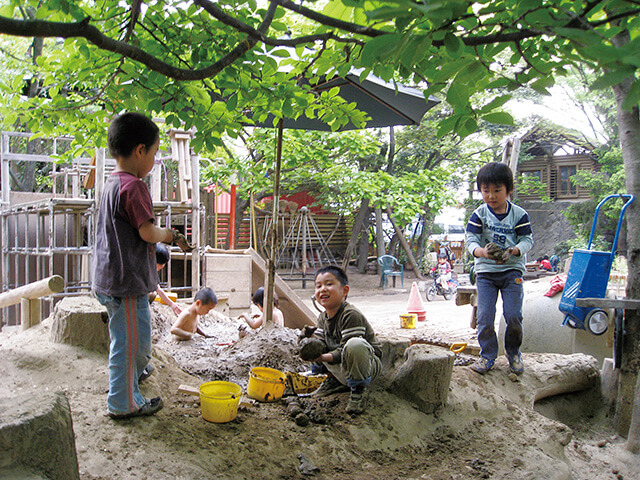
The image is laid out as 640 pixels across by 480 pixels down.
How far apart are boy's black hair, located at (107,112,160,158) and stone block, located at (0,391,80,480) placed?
134cm

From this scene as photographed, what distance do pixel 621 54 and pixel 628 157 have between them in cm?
266

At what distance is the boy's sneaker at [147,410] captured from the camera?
2496 mm

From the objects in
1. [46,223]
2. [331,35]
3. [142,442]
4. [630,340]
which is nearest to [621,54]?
[331,35]

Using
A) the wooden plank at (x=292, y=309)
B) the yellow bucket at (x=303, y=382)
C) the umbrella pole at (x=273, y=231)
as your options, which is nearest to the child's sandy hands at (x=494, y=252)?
the yellow bucket at (x=303, y=382)

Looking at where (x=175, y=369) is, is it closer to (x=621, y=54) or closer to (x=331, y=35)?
(x=331, y=35)

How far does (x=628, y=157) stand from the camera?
343 cm

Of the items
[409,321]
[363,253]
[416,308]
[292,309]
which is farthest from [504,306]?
[363,253]

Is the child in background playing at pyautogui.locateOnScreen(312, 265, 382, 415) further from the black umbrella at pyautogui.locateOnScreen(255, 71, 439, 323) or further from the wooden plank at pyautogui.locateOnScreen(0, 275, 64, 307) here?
the wooden plank at pyautogui.locateOnScreen(0, 275, 64, 307)

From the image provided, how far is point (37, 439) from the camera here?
160cm

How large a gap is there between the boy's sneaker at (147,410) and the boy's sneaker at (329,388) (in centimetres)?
115

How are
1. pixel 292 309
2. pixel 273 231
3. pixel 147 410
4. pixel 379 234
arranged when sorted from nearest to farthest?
pixel 147 410 → pixel 273 231 → pixel 292 309 → pixel 379 234

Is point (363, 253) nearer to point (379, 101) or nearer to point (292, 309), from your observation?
point (292, 309)

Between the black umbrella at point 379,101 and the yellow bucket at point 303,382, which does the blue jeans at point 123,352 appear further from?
the black umbrella at point 379,101

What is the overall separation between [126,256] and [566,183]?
21.9 meters
